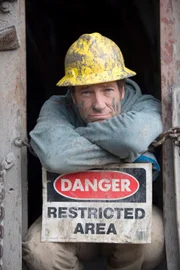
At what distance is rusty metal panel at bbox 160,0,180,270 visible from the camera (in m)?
3.50

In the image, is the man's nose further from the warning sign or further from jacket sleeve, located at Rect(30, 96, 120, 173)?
the warning sign

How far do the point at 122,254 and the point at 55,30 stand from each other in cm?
190

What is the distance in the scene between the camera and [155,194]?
14.8 ft

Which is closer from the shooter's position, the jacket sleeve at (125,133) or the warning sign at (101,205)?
the jacket sleeve at (125,133)

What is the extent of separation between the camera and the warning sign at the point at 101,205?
3.46 meters

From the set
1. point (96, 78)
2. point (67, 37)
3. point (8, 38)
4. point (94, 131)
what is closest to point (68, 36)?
point (67, 37)

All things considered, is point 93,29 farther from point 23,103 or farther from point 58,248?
point 58,248

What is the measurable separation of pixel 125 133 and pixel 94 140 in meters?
0.14

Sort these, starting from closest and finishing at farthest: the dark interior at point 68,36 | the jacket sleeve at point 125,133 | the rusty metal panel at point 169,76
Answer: the jacket sleeve at point 125,133 → the rusty metal panel at point 169,76 → the dark interior at point 68,36

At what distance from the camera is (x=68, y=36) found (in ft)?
16.5

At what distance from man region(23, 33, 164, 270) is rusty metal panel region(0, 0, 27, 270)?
7cm

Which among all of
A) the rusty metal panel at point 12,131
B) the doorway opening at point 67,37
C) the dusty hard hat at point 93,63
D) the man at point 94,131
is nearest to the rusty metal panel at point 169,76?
the man at point 94,131

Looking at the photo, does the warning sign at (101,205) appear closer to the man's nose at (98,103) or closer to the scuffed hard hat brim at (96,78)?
the man's nose at (98,103)

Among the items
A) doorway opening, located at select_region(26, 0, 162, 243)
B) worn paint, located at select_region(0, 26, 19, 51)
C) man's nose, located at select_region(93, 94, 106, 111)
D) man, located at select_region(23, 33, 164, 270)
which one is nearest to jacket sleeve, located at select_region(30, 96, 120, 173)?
man, located at select_region(23, 33, 164, 270)
